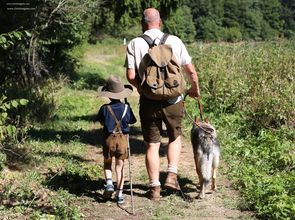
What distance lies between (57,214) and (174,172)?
4.88 ft

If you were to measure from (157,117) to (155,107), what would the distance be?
13 centimetres

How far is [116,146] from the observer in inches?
221

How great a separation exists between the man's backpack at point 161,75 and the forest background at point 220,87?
1364mm

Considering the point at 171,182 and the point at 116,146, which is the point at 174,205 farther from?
the point at 116,146

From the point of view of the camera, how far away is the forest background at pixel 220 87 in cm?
582

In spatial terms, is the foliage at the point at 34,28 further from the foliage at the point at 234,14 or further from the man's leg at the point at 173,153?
the foliage at the point at 234,14

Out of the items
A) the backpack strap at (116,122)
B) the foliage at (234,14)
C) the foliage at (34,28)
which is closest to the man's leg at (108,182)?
the backpack strap at (116,122)

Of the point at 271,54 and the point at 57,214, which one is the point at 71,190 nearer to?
the point at 57,214

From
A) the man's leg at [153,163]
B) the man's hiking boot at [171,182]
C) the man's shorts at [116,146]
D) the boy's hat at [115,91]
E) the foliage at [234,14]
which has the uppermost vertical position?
the foliage at [234,14]

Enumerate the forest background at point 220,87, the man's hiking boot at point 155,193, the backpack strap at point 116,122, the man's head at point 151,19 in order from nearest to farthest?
the man's head at point 151,19, the backpack strap at point 116,122, the man's hiking boot at point 155,193, the forest background at point 220,87

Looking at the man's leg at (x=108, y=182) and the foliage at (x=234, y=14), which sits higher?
the foliage at (x=234, y=14)

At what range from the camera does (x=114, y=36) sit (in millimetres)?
38000

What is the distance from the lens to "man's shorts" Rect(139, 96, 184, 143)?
5570mm

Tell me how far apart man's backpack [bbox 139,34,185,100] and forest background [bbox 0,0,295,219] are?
136 centimetres
